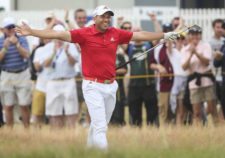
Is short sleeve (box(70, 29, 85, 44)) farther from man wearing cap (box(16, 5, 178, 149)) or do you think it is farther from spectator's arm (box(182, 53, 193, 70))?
spectator's arm (box(182, 53, 193, 70))

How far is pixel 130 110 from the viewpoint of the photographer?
19094 mm

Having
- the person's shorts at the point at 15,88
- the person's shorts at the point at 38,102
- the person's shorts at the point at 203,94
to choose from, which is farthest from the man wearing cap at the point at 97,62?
the person's shorts at the point at 38,102

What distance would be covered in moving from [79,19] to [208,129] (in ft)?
15.1

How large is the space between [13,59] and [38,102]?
3.78 ft

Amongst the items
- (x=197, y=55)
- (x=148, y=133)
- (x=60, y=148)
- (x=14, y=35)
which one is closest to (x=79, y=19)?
(x=14, y=35)

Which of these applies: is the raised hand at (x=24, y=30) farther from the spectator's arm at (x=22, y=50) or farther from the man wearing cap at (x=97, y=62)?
the spectator's arm at (x=22, y=50)

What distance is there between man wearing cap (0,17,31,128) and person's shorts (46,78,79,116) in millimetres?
619

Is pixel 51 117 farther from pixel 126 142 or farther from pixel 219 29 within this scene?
pixel 126 142

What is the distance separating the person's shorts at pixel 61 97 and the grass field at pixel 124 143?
1715mm

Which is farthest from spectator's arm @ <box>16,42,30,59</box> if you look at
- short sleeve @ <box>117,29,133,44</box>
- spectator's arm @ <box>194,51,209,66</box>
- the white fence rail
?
the white fence rail

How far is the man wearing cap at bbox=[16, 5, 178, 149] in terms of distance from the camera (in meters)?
13.6

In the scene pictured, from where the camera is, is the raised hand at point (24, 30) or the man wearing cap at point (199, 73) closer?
the raised hand at point (24, 30)

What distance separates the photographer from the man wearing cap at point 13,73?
1869 centimetres

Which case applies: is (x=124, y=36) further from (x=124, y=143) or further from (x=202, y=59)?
(x=202, y=59)
